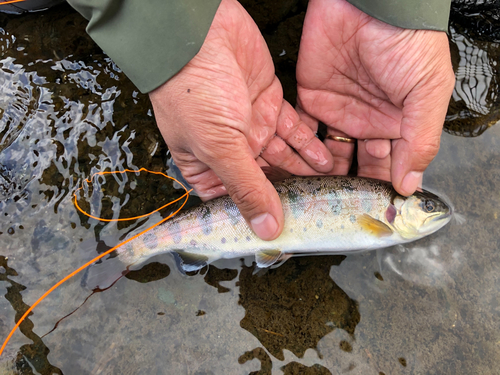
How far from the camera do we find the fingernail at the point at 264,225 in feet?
8.94

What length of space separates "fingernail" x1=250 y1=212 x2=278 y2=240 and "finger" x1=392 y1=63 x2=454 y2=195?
4.11 ft

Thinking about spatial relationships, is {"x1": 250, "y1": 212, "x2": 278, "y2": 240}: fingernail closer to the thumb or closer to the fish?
the thumb

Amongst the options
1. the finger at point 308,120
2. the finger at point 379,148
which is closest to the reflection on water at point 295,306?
the finger at point 379,148

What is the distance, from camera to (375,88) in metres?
3.12

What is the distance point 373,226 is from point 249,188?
4.18 ft

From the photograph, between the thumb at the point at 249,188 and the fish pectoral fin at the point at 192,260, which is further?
the fish pectoral fin at the point at 192,260

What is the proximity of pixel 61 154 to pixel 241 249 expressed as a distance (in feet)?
7.12

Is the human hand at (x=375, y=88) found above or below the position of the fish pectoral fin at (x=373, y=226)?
above

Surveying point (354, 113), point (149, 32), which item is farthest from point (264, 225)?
point (149, 32)

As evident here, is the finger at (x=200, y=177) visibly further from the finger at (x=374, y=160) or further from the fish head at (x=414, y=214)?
the fish head at (x=414, y=214)

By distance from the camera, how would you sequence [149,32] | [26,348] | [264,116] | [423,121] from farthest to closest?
[264,116] < [26,348] < [423,121] < [149,32]

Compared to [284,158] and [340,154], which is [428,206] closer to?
[340,154]

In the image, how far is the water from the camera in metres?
2.91

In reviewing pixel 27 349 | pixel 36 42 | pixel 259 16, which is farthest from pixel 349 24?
pixel 27 349
